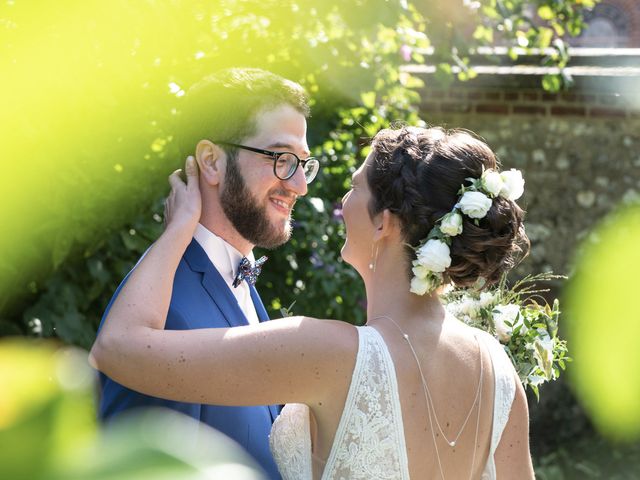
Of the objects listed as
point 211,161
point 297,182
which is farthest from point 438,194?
point 211,161

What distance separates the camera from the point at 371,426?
1.91 metres

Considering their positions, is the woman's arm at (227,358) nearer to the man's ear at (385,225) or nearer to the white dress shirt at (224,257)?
the man's ear at (385,225)

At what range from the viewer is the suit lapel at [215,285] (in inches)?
89.8

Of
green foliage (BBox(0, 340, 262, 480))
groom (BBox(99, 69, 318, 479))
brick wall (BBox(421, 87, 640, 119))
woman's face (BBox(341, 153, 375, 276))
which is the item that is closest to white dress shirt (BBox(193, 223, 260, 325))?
groom (BBox(99, 69, 318, 479))

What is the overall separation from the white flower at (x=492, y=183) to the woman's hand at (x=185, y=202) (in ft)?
2.40

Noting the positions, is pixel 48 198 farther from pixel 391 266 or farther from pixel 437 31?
pixel 437 31

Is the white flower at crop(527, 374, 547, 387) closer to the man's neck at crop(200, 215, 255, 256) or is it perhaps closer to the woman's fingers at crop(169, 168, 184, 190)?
the man's neck at crop(200, 215, 255, 256)

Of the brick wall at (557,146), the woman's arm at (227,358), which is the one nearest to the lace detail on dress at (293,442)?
the woman's arm at (227,358)

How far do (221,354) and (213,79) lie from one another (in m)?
1.04

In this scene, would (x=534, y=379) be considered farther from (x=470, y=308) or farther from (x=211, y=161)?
(x=211, y=161)

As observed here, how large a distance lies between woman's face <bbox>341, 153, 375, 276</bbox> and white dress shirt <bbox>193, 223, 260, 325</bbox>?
37 centimetres

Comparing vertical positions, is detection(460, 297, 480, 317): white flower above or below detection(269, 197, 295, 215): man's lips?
below

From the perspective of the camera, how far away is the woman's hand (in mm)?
2250

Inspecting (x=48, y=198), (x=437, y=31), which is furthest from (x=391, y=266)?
(x=437, y=31)
